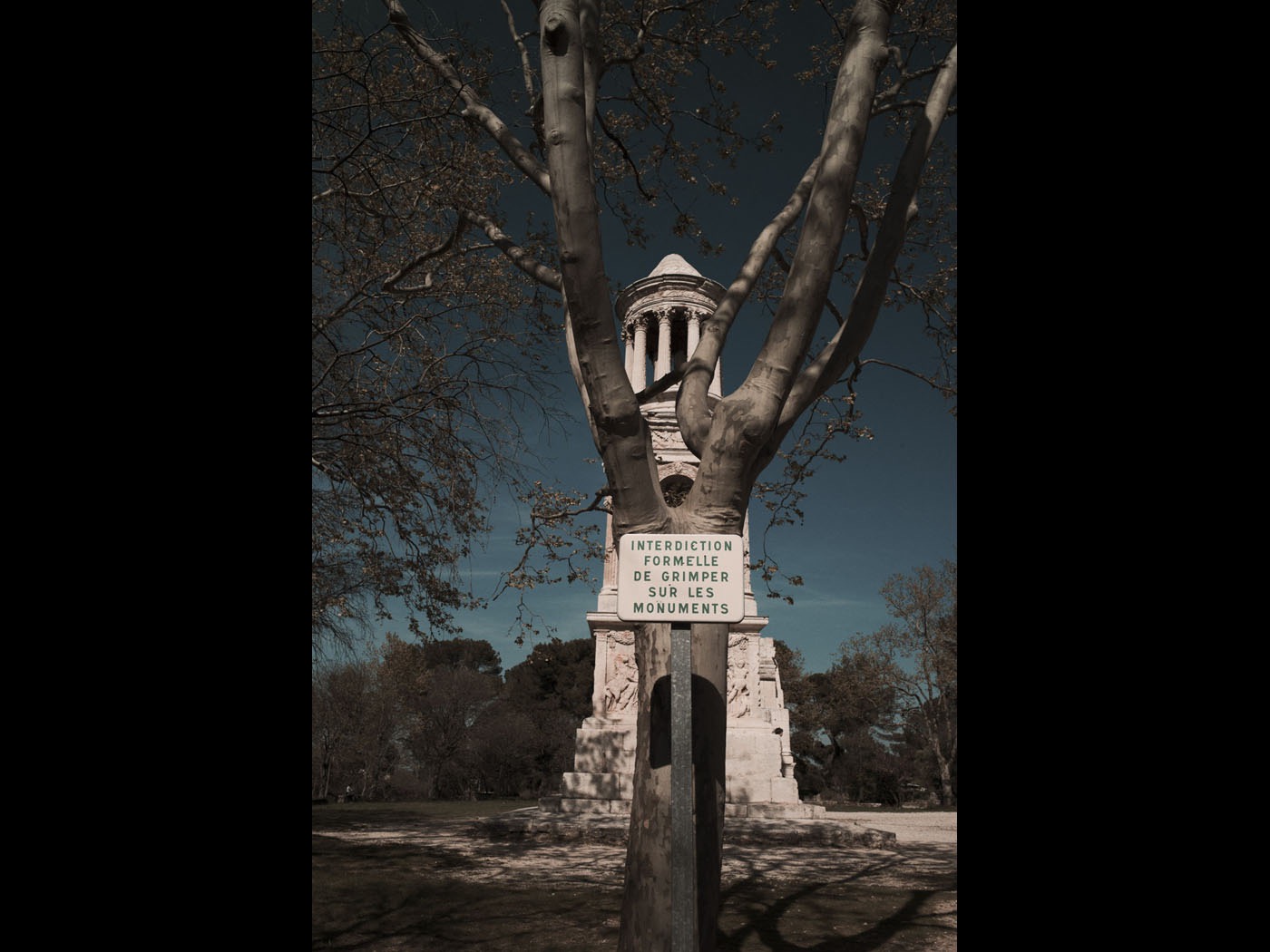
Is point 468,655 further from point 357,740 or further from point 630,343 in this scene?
point 630,343

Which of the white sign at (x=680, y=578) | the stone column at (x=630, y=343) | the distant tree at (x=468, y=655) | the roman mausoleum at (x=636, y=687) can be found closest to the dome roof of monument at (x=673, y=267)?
the roman mausoleum at (x=636, y=687)

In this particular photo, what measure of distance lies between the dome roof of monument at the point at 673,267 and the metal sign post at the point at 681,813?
20.9 meters

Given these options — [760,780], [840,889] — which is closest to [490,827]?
[760,780]

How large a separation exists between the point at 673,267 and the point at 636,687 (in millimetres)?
12729

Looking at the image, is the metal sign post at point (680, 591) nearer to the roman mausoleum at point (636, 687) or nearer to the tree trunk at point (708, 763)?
the tree trunk at point (708, 763)

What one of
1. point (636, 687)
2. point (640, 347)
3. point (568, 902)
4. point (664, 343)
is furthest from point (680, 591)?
point (640, 347)

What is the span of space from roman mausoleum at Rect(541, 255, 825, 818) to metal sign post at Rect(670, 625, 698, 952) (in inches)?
394

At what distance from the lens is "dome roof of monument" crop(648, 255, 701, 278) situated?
76.0ft

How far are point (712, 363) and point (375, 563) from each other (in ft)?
23.0

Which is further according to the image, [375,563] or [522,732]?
[522,732]

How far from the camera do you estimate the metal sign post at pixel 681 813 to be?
3090mm

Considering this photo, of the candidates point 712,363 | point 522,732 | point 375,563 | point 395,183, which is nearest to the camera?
point 712,363

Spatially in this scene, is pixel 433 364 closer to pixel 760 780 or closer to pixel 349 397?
pixel 349 397

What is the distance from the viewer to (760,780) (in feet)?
54.8
